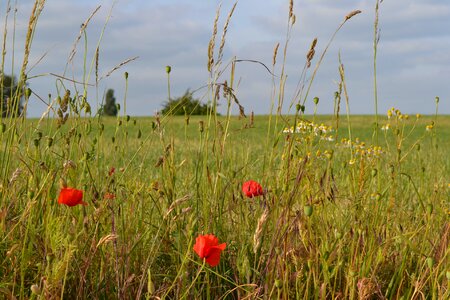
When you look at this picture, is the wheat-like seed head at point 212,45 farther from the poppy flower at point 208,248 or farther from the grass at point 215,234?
the poppy flower at point 208,248

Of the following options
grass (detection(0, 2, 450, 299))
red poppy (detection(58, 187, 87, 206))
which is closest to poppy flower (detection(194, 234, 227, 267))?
grass (detection(0, 2, 450, 299))

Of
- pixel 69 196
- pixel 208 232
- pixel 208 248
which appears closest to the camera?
pixel 208 248

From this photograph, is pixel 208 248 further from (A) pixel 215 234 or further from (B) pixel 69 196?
(A) pixel 215 234

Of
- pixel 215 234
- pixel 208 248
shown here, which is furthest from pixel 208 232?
pixel 208 248

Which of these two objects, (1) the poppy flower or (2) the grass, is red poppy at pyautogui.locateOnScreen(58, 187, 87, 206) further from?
(1) the poppy flower

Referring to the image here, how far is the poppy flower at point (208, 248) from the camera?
5.93 feet

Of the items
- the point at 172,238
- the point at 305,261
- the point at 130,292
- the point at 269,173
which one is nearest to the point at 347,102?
the point at 269,173

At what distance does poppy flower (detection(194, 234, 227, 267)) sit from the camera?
1.81 meters

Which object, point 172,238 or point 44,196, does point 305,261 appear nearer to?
point 172,238

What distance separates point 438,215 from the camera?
330 centimetres

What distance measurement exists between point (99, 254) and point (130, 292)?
0.26m

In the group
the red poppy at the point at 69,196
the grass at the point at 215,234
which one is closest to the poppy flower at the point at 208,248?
the grass at the point at 215,234

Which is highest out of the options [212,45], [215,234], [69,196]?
[212,45]

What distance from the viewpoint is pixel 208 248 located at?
1821 mm
